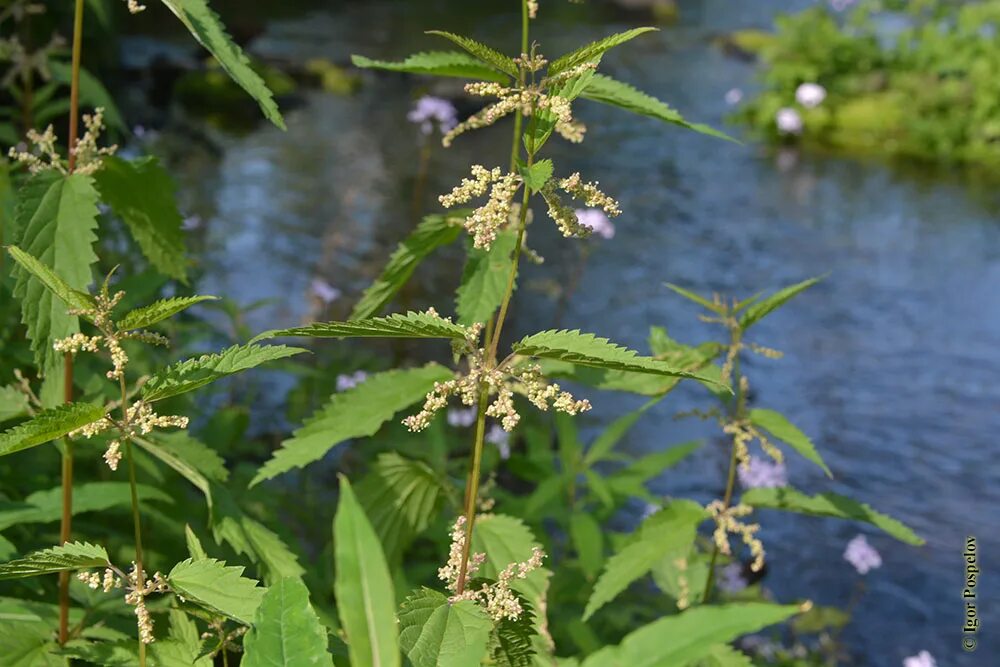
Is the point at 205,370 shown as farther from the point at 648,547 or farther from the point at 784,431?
the point at 784,431

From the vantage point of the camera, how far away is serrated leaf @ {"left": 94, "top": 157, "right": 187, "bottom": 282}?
1716mm

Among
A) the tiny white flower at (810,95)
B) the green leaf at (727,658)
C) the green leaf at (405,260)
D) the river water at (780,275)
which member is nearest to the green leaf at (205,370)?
the green leaf at (405,260)

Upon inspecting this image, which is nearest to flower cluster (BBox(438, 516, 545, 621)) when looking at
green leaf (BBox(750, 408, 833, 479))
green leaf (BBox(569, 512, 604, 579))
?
green leaf (BBox(750, 408, 833, 479))

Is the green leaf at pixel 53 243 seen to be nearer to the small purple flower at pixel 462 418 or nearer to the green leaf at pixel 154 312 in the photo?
the green leaf at pixel 154 312

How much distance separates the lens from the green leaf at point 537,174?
3.54ft

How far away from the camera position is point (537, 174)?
1.10m

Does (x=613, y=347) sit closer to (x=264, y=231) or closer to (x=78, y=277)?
(x=78, y=277)

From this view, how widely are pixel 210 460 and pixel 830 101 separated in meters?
11.5

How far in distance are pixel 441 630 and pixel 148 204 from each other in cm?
98

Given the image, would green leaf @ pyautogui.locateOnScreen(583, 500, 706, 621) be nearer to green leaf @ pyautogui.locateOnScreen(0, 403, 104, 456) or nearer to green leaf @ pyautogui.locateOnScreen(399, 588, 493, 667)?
green leaf @ pyautogui.locateOnScreen(399, 588, 493, 667)

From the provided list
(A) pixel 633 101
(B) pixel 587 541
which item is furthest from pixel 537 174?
(B) pixel 587 541

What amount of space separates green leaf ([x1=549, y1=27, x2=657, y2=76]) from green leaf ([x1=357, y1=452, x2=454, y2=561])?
0.96 meters

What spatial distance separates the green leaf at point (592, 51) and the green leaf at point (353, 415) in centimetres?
70

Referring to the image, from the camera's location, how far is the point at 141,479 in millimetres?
2256
